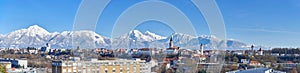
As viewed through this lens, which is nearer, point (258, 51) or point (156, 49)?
point (156, 49)

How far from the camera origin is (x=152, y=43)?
1354 centimetres

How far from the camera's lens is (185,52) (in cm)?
1355

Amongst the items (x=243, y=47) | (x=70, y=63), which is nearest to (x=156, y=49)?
(x=70, y=63)

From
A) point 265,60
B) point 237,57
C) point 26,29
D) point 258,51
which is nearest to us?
point 265,60

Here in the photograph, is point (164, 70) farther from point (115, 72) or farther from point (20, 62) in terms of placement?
point (20, 62)

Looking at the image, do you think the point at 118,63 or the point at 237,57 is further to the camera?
the point at 237,57

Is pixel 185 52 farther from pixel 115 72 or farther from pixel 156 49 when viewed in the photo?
pixel 115 72

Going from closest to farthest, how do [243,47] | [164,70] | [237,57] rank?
[164,70] < [237,57] < [243,47]

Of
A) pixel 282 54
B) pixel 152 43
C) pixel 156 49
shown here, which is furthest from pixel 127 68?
pixel 282 54

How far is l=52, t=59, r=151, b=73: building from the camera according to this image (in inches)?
195

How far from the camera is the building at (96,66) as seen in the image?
4.95 metres

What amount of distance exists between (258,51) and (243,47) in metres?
2.17

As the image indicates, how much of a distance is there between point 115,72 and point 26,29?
2302 inches

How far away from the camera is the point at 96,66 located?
524 cm
